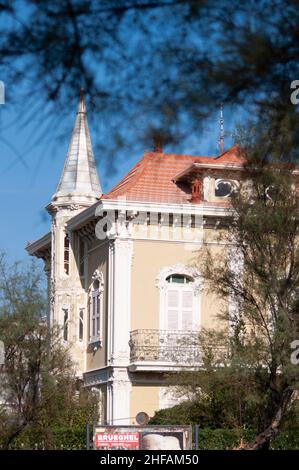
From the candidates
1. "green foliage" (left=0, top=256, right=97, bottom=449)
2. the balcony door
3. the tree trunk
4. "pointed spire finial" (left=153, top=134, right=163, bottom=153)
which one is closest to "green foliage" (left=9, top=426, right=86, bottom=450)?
"green foliage" (left=0, top=256, right=97, bottom=449)

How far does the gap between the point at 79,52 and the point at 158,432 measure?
17.2 metres

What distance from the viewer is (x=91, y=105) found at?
21.2 ft

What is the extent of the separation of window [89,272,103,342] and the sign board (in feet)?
35.8

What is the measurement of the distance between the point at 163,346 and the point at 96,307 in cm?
327

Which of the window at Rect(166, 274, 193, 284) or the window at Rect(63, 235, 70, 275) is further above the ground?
the window at Rect(63, 235, 70, 275)

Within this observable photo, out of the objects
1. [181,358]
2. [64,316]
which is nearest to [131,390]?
[181,358]

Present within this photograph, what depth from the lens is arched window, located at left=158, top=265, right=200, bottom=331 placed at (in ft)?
110

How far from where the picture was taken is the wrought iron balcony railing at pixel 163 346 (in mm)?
31984

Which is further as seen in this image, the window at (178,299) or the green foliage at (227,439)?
the window at (178,299)

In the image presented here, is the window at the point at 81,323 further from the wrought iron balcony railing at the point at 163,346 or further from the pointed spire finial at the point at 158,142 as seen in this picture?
the pointed spire finial at the point at 158,142

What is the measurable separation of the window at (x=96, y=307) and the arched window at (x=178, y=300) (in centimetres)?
206

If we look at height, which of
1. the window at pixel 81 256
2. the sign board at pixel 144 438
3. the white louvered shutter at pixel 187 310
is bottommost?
the sign board at pixel 144 438

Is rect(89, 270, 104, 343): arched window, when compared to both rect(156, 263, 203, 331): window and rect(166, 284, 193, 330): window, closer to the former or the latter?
rect(156, 263, 203, 331): window

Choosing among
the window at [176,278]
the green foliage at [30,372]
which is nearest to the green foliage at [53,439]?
the green foliage at [30,372]
